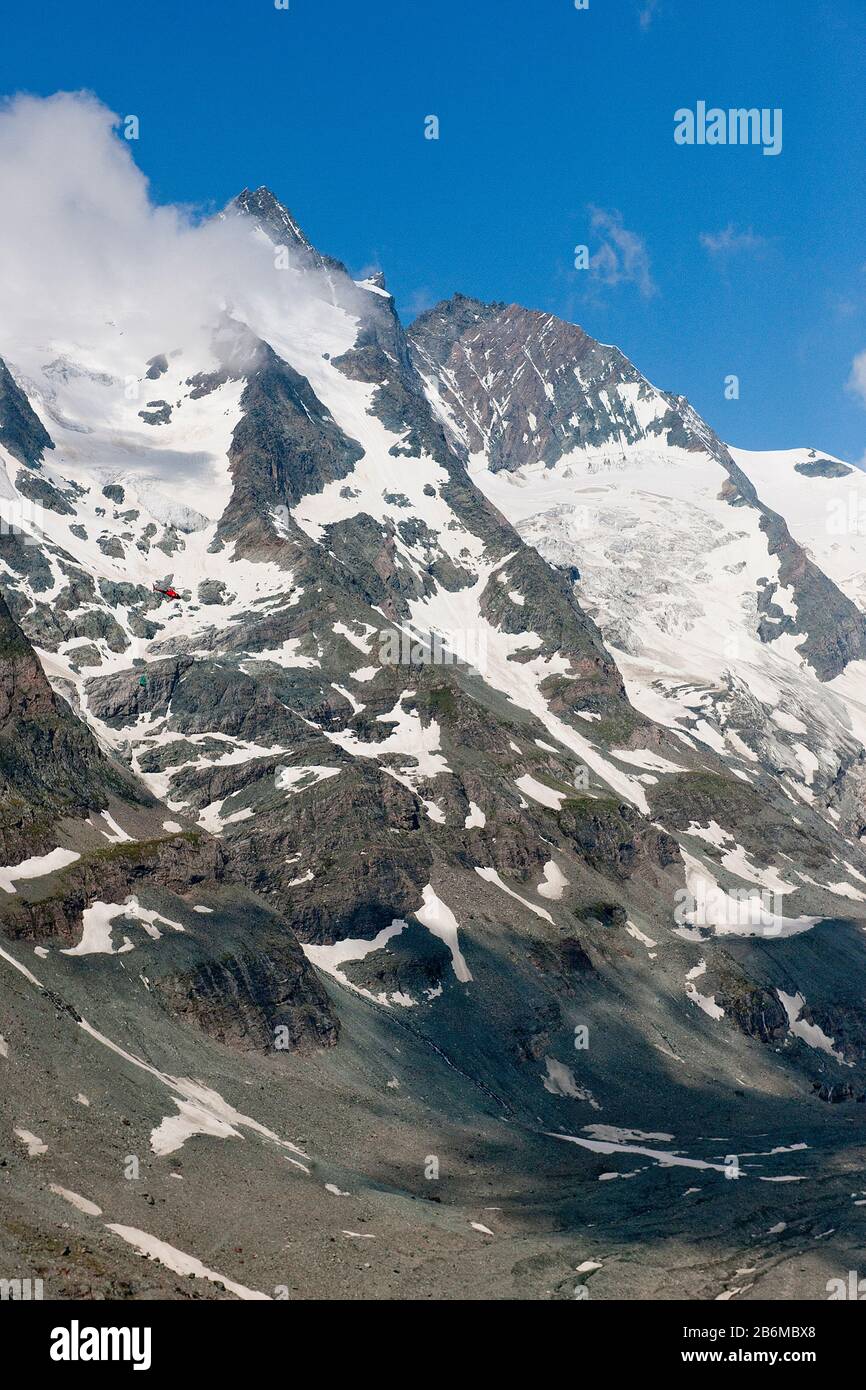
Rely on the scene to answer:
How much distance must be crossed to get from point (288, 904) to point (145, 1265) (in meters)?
118

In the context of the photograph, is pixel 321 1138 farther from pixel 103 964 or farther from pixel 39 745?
pixel 39 745

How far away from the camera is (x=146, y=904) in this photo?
156m

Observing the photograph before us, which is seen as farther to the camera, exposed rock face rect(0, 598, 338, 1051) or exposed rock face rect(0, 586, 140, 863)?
exposed rock face rect(0, 586, 140, 863)

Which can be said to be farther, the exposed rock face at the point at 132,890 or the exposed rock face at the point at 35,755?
the exposed rock face at the point at 35,755

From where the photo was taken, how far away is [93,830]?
17612 centimetres

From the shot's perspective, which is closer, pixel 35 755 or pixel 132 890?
pixel 132 890

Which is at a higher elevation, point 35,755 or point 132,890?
point 35,755

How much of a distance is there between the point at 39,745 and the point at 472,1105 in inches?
3087

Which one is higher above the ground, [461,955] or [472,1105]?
[461,955]
